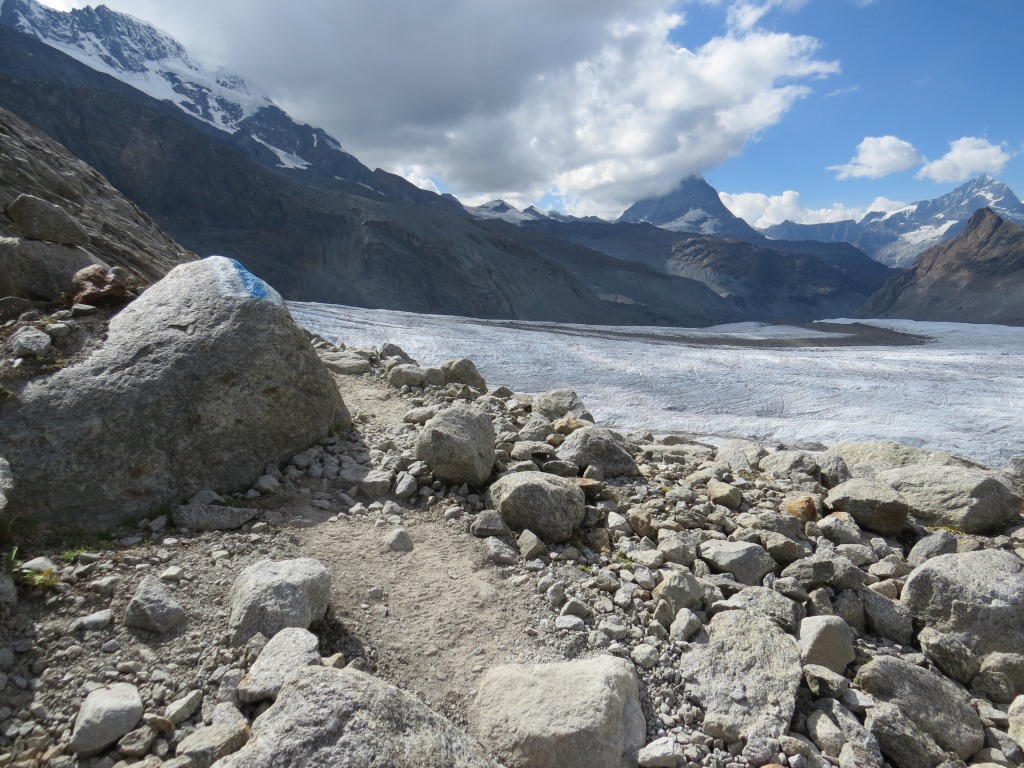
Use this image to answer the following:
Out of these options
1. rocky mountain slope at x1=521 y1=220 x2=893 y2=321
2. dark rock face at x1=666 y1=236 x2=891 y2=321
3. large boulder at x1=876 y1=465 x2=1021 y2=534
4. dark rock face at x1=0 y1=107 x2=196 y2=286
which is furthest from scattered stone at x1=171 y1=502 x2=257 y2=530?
dark rock face at x1=666 y1=236 x2=891 y2=321

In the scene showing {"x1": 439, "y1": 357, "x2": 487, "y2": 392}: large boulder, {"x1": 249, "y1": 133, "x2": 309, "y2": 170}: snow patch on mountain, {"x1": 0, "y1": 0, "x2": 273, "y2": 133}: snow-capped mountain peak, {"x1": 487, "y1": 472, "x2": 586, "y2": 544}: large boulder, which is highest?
{"x1": 0, "y1": 0, "x2": 273, "y2": 133}: snow-capped mountain peak

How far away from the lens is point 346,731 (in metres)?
2.20

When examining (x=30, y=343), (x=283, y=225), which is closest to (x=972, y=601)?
(x=30, y=343)

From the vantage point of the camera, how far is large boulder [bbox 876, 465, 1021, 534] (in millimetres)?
5551

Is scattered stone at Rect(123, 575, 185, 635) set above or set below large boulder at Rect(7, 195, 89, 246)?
below

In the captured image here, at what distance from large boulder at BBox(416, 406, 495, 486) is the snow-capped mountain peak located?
182122 millimetres


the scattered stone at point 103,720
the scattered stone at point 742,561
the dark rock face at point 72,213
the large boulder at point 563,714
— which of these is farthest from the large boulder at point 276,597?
the dark rock face at point 72,213

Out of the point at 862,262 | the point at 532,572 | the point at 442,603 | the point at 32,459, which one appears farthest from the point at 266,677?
the point at 862,262

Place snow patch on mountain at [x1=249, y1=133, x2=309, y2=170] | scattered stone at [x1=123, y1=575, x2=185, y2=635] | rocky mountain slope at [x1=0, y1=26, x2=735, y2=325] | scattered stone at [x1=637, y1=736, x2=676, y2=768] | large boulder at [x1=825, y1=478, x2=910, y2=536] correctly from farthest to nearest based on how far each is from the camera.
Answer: snow patch on mountain at [x1=249, y1=133, x2=309, y2=170] < rocky mountain slope at [x1=0, y1=26, x2=735, y2=325] < large boulder at [x1=825, y1=478, x2=910, y2=536] < scattered stone at [x1=123, y1=575, x2=185, y2=635] < scattered stone at [x1=637, y1=736, x2=676, y2=768]

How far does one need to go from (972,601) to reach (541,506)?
2.83 m

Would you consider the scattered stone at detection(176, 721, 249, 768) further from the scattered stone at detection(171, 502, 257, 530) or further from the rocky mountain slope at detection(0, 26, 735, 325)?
the rocky mountain slope at detection(0, 26, 735, 325)

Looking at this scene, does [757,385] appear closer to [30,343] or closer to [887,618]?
[887,618]

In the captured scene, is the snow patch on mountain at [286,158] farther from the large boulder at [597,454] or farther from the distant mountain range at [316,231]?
the large boulder at [597,454]

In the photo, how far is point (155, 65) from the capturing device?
7175 inches
